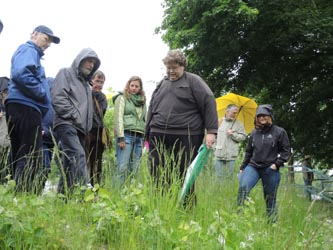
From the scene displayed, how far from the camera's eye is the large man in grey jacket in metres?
4.30

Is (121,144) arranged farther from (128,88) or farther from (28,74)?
(28,74)

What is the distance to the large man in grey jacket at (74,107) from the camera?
14.1ft

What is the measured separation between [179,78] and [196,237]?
221 centimetres

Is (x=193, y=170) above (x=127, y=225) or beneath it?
above

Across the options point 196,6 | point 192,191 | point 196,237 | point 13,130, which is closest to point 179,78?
point 192,191

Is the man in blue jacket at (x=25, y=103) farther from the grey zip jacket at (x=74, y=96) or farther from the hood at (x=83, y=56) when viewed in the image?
the hood at (x=83, y=56)

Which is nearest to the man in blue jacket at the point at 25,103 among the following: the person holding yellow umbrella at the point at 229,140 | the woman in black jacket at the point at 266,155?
the woman in black jacket at the point at 266,155

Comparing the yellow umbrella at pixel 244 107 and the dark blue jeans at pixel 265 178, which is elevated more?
the yellow umbrella at pixel 244 107

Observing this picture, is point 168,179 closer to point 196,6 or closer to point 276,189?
point 276,189

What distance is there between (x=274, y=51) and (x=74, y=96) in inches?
272

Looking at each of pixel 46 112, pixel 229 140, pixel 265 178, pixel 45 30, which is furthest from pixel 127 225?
pixel 229 140

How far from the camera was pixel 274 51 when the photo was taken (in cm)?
1045

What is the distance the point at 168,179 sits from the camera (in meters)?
3.69

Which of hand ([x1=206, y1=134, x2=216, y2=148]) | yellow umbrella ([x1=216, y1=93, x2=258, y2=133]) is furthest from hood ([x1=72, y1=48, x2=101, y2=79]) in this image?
yellow umbrella ([x1=216, y1=93, x2=258, y2=133])
